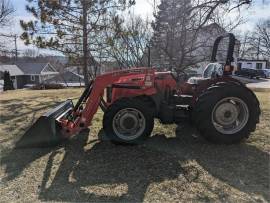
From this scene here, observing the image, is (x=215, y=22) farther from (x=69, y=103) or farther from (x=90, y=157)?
(x=90, y=157)

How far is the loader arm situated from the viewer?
5.78 meters

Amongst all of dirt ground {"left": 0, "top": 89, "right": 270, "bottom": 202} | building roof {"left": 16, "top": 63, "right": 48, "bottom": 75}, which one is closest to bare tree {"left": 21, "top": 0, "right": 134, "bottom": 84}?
dirt ground {"left": 0, "top": 89, "right": 270, "bottom": 202}

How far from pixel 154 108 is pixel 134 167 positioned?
137cm

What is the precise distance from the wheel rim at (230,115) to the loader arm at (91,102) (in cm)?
113

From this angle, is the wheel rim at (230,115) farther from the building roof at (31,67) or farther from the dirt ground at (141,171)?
the building roof at (31,67)

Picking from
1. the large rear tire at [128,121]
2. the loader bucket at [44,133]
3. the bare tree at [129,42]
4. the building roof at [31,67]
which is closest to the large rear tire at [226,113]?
the large rear tire at [128,121]

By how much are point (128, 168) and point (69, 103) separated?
2909mm

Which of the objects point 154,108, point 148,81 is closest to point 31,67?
point 148,81

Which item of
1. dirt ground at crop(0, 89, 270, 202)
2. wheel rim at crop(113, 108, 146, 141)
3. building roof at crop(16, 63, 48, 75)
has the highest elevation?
wheel rim at crop(113, 108, 146, 141)

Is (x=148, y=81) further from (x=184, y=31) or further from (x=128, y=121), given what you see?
(x=184, y=31)

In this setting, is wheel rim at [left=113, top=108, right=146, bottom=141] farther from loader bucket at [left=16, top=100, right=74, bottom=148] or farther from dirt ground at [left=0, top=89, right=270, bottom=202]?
loader bucket at [left=16, top=100, right=74, bottom=148]

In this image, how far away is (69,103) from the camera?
23.9 ft

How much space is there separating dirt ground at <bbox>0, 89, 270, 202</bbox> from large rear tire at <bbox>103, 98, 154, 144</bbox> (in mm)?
172

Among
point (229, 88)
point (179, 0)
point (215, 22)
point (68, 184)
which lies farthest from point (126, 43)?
point (68, 184)
